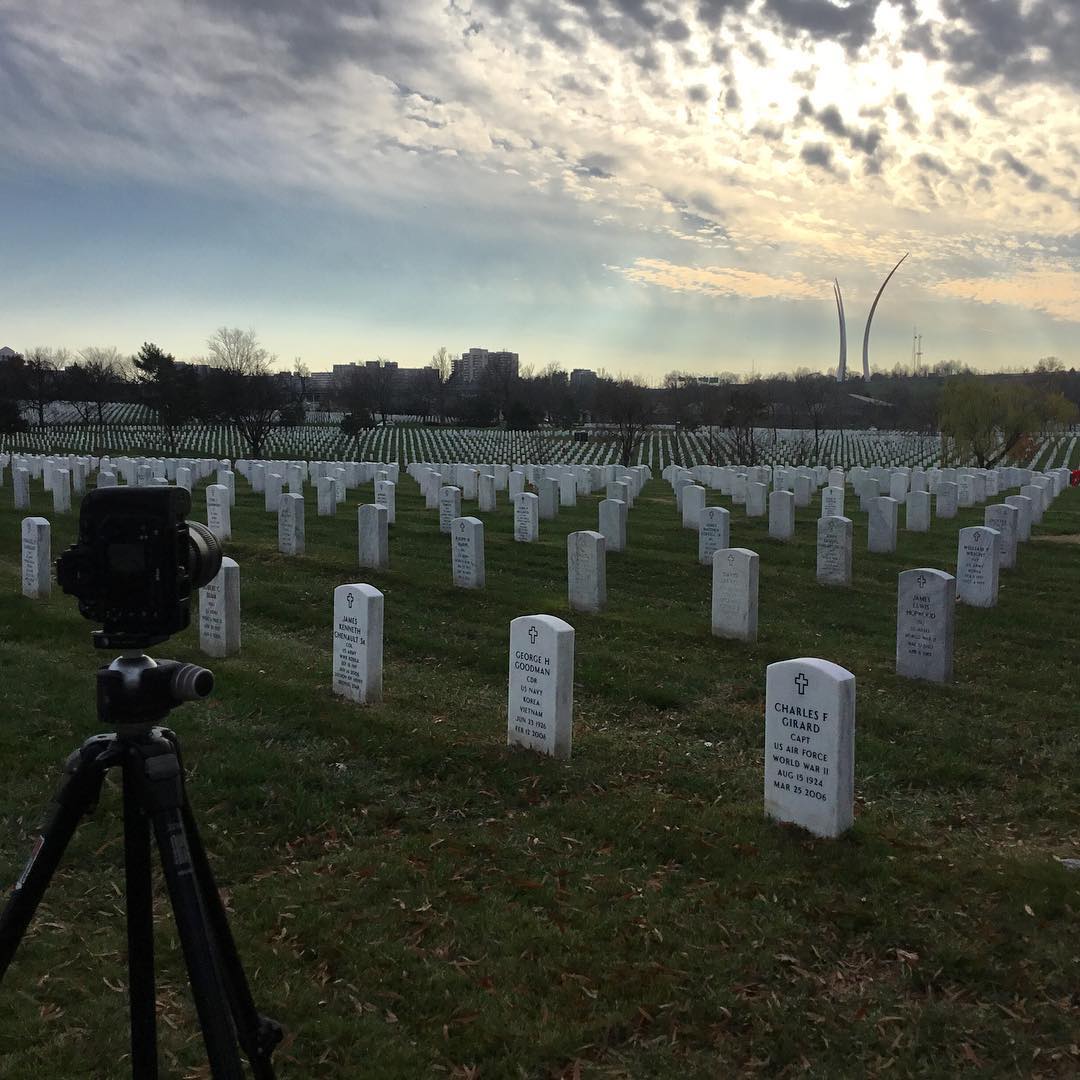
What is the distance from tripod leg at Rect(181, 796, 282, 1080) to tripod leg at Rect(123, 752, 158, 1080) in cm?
16

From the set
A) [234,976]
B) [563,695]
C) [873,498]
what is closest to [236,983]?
[234,976]

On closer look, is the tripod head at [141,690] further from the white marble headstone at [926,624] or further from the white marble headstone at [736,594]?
the white marble headstone at [736,594]

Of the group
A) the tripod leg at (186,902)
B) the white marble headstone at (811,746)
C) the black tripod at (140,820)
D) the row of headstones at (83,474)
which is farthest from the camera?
the row of headstones at (83,474)

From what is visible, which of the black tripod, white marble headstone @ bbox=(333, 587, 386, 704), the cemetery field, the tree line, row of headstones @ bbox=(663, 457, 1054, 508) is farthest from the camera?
the tree line

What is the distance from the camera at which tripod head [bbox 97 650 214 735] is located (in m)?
2.46

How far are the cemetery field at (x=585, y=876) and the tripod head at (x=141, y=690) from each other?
4.85 feet

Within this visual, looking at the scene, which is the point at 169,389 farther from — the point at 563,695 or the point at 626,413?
the point at 563,695

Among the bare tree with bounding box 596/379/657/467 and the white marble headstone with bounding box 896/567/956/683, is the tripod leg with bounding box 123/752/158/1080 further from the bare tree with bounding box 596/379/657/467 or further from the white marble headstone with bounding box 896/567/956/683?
the bare tree with bounding box 596/379/657/467

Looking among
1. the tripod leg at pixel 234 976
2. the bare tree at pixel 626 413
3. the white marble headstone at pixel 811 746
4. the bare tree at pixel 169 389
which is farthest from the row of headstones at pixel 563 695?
the bare tree at pixel 169 389

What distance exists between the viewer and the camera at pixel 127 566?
2.52 meters

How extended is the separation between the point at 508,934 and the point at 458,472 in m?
21.7

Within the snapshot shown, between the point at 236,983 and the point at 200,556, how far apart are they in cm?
123

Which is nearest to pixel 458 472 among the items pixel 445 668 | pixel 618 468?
pixel 618 468

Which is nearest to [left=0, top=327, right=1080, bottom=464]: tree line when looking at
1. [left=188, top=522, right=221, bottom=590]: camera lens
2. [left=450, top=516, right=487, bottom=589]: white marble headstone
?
[left=450, top=516, right=487, bottom=589]: white marble headstone
